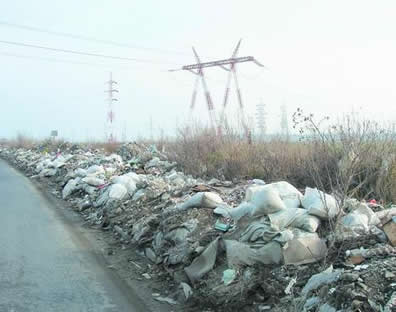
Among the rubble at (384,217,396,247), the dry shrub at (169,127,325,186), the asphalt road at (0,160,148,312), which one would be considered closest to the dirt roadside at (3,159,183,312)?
the asphalt road at (0,160,148,312)

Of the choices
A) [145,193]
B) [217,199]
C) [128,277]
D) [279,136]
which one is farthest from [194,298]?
[279,136]

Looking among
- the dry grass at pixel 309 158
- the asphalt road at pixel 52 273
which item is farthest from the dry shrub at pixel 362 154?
the asphalt road at pixel 52 273

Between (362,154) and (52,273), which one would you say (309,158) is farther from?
(52,273)

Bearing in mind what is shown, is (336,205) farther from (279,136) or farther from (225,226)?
(279,136)

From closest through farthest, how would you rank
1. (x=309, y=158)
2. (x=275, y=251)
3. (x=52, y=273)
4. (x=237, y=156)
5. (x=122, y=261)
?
1. (x=275, y=251)
2. (x=52, y=273)
3. (x=122, y=261)
4. (x=309, y=158)
5. (x=237, y=156)

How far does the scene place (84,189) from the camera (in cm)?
1187

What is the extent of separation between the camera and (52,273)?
5547 millimetres

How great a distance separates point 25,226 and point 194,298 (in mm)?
4644

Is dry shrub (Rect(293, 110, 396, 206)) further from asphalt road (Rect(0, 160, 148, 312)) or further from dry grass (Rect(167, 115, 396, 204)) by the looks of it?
asphalt road (Rect(0, 160, 148, 312))

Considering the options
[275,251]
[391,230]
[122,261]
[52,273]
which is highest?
[391,230]

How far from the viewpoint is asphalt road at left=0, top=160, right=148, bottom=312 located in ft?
15.1

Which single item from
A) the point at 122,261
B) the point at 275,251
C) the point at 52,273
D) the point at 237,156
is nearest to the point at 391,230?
the point at 275,251

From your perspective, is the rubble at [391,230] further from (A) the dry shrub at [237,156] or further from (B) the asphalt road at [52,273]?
(A) the dry shrub at [237,156]

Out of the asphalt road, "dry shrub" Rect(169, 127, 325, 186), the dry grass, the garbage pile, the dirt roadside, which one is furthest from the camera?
"dry shrub" Rect(169, 127, 325, 186)
